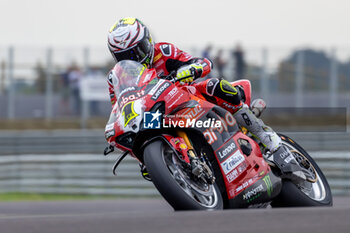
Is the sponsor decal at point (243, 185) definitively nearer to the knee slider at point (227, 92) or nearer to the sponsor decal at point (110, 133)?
the knee slider at point (227, 92)

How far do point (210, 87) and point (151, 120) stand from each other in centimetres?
83

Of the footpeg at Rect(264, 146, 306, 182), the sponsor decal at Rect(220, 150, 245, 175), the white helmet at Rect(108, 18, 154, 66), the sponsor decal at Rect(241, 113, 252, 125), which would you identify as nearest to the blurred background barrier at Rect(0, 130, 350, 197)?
the footpeg at Rect(264, 146, 306, 182)

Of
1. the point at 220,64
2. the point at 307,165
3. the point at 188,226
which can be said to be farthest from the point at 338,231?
the point at 220,64

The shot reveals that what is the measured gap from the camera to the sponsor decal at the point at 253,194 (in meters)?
4.79

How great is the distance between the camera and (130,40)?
4762 millimetres

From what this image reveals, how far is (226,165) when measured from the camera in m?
4.71

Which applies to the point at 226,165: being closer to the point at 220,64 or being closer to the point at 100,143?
the point at 100,143

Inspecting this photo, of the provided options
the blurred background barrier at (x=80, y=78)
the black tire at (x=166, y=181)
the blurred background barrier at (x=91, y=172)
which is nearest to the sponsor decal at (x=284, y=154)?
the black tire at (x=166, y=181)

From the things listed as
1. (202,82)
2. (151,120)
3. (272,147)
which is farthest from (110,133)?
(272,147)

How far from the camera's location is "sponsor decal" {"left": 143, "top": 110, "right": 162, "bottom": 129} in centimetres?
434

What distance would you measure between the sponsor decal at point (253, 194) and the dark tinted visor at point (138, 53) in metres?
1.26

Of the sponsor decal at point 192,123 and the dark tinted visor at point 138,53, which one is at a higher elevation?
the dark tinted visor at point 138,53

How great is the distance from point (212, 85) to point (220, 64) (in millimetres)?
9018

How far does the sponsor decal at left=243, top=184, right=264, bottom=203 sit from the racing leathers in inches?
20.0
